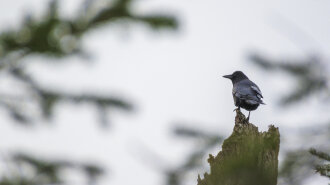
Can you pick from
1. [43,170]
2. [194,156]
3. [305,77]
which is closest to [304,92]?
[305,77]

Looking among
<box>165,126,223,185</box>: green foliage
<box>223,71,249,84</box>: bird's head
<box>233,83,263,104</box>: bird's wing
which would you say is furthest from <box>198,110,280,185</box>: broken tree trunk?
<box>223,71,249,84</box>: bird's head

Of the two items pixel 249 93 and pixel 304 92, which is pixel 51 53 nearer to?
pixel 304 92

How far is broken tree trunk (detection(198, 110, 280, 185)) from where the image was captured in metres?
0.95

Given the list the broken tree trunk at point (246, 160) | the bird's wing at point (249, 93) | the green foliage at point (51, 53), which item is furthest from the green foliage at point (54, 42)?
the bird's wing at point (249, 93)

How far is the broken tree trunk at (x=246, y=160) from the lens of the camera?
946 mm

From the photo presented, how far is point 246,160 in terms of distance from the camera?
3.18 ft

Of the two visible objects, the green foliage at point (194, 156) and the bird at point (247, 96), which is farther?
the bird at point (247, 96)

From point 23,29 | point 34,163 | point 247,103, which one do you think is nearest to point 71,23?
point 23,29

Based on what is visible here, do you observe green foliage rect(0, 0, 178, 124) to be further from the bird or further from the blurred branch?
the bird

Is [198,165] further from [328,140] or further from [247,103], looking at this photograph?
[247,103]

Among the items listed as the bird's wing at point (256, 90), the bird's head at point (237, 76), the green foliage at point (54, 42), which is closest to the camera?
the green foliage at point (54, 42)

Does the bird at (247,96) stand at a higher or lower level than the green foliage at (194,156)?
higher

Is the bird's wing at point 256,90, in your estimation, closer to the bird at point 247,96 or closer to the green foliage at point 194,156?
the bird at point 247,96

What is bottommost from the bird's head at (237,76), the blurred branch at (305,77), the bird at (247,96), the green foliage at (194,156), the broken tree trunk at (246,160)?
the broken tree trunk at (246,160)
